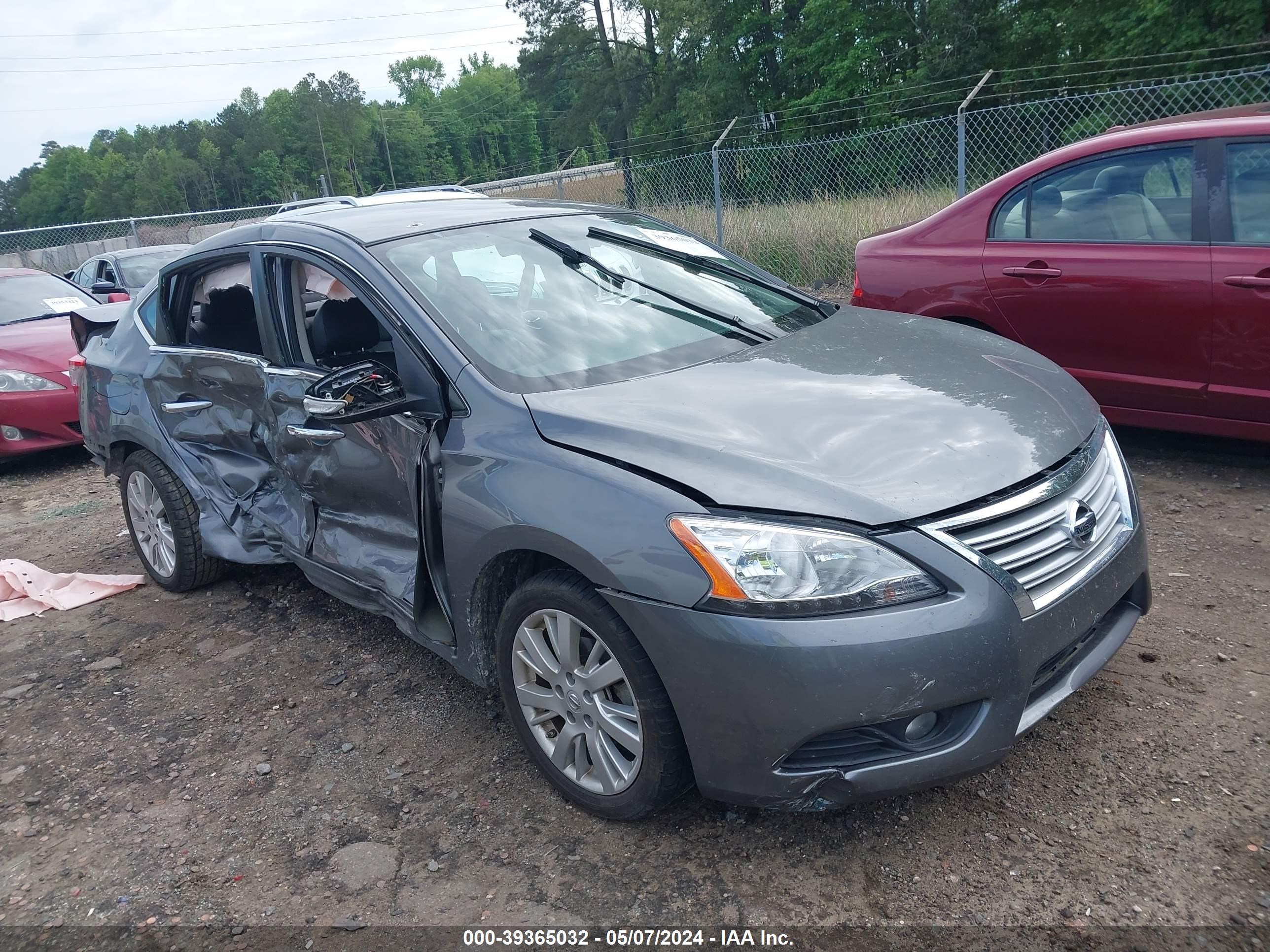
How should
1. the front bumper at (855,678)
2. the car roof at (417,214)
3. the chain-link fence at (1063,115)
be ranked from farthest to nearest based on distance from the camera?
the chain-link fence at (1063,115)
the car roof at (417,214)
the front bumper at (855,678)

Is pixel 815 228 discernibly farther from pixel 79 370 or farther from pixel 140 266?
pixel 79 370

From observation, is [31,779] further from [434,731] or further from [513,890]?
[513,890]

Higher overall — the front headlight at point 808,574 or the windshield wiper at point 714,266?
the windshield wiper at point 714,266

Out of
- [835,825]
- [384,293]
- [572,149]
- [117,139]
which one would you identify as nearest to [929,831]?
[835,825]

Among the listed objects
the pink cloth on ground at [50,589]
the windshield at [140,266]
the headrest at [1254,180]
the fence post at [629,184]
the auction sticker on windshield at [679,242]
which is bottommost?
the pink cloth on ground at [50,589]

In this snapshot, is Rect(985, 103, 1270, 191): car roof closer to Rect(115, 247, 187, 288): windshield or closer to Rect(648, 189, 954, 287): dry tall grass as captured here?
Rect(648, 189, 954, 287): dry tall grass

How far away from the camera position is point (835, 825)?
256 cm

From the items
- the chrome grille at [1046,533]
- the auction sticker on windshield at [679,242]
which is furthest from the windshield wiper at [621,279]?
the chrome grille at [1046,533]

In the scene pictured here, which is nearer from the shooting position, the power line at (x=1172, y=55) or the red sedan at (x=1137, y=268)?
the red sedan at (x=1137, y=268)

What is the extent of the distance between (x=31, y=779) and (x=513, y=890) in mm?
1924

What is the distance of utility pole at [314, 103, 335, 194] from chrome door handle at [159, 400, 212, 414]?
77.5m

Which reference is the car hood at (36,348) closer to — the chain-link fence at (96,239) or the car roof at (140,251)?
the car roof at (140,251)

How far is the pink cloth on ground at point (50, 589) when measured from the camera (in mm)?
4734

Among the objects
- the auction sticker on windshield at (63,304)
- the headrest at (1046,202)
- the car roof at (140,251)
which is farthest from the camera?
the car roof at (140,251)
